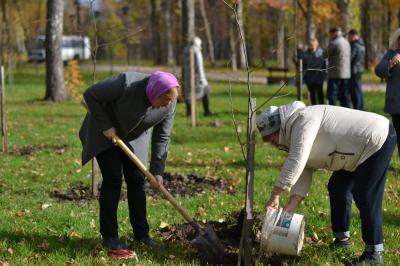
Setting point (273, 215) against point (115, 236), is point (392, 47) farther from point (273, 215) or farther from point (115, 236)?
point (115, 236)

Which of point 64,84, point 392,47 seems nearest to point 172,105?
point 392,47

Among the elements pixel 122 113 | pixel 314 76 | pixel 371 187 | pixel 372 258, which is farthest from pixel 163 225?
pixel 314 76

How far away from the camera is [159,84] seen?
4617mm

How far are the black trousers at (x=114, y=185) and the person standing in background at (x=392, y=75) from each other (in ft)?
9.89

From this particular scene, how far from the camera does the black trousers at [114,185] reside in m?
5.03

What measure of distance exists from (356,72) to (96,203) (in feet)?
26.7

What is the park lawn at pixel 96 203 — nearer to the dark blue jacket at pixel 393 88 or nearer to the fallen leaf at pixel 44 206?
the fallen leaf at pixel 44 206

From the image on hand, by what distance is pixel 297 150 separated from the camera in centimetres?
426

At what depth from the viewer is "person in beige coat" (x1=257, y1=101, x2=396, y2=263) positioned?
4.30m

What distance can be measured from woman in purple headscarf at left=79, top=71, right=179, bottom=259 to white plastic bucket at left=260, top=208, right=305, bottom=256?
38.6 inches

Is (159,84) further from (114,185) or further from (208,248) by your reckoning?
(208,248)

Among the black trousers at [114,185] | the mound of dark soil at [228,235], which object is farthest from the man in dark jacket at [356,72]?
the black trousers at [114,185]

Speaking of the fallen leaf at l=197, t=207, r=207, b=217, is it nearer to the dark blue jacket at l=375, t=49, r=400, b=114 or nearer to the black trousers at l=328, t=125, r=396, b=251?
the black trousers at l=328, t=125, r=396, b=251

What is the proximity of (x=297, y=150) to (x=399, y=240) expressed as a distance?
1.89 metres
